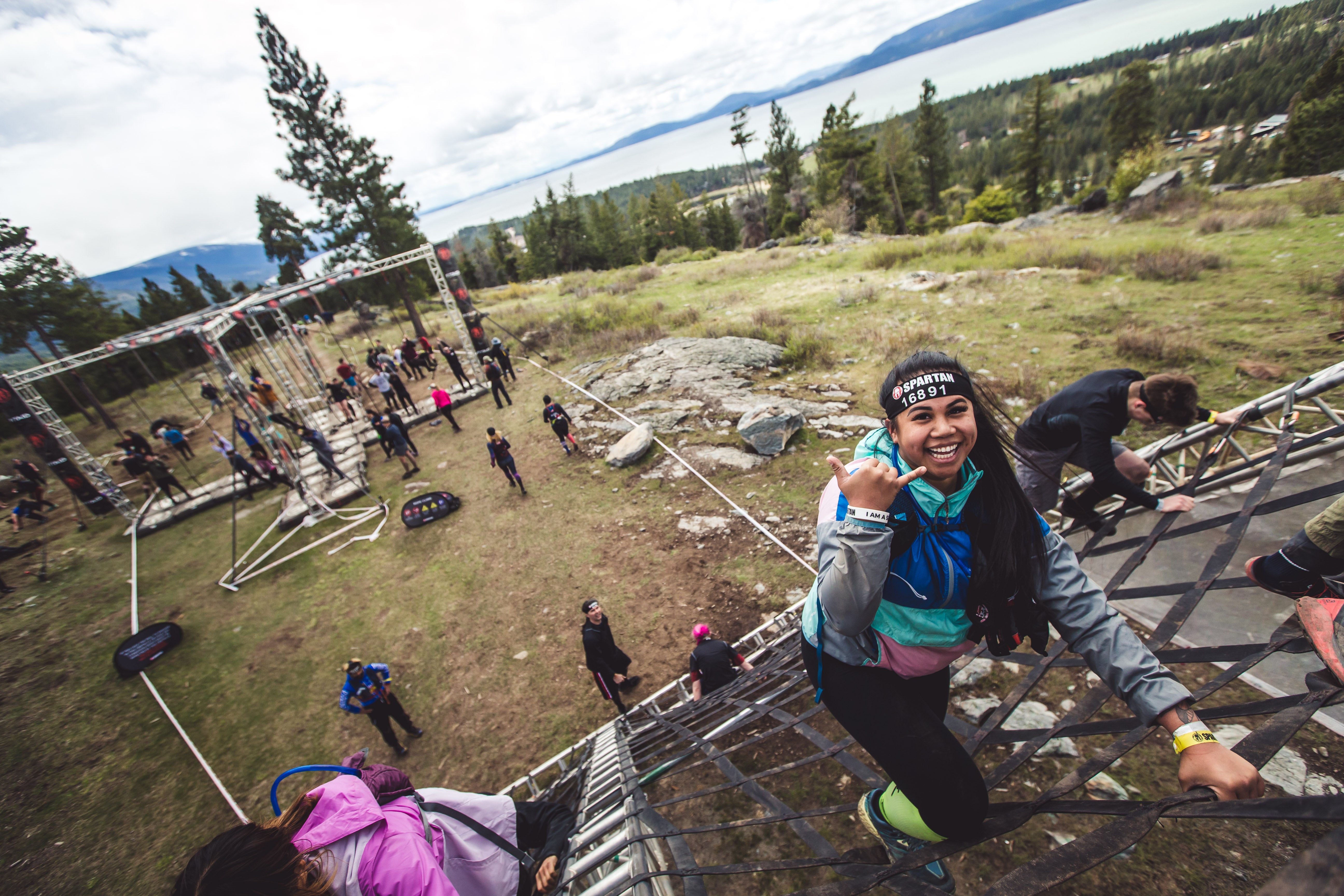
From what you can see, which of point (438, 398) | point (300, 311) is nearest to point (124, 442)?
point (438, 398)

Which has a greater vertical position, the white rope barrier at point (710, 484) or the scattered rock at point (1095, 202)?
the white rope barrier at point (710, 484)

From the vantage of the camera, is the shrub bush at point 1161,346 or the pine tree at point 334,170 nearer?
the shrub bush at point 1161,346

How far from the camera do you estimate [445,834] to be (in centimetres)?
233

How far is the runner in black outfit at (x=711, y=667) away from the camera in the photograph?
4773mm

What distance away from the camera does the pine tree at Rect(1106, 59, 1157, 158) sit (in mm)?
38281

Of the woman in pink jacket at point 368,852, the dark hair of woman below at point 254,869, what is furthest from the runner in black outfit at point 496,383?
the dark hair of woman below at point 254,869

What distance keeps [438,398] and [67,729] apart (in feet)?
29.5

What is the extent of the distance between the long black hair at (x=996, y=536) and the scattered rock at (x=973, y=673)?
8.90 feet

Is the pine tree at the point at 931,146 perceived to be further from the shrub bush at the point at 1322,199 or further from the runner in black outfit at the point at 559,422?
the runner in black outfit at the point at 559,422

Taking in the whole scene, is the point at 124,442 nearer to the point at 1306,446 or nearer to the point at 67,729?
the point at 67,729

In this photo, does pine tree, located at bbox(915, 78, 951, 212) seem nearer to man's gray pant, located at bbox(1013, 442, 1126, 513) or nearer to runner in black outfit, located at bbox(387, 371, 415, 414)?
runner in black outfit, located at bbox(387, 371, 415, 414)

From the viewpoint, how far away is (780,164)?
4691cm

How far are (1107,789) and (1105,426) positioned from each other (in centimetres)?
260

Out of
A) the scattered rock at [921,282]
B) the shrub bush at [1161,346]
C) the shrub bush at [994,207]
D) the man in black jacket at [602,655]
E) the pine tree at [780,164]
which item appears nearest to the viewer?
the man in black jacket at [602,655]
